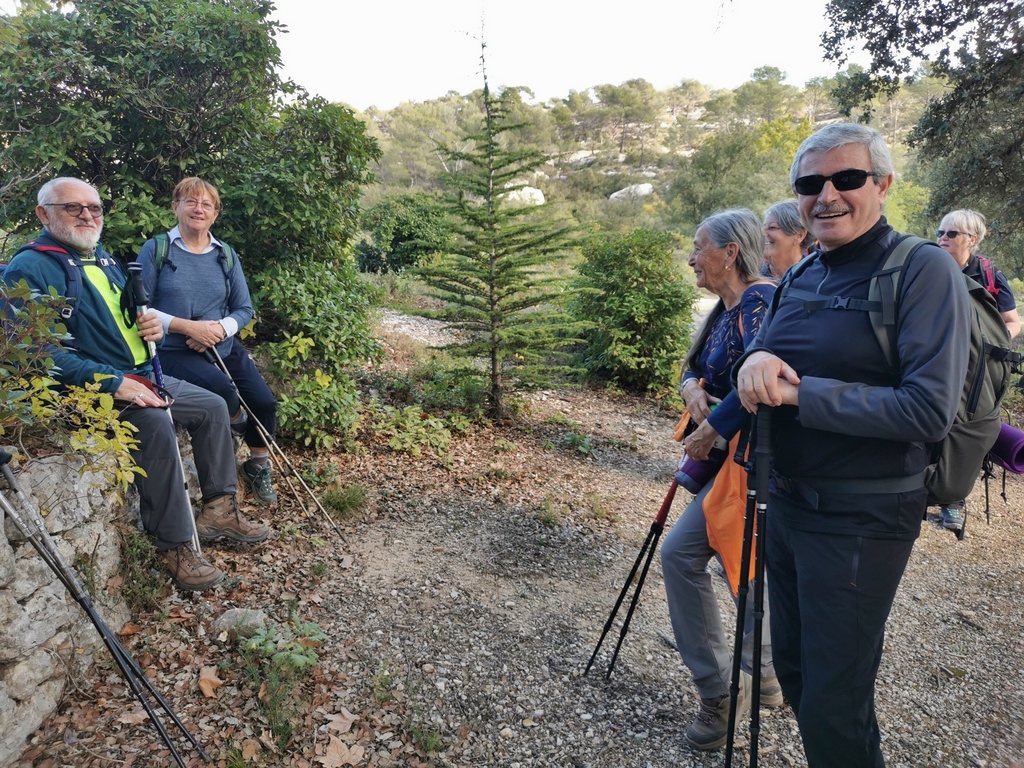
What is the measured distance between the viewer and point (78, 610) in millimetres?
2719

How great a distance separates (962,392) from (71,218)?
3909mm

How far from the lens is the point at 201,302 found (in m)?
4.03

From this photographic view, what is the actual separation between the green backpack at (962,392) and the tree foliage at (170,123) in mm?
4162

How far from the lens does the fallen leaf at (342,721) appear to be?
2.68 metres

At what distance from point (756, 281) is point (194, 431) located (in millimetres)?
3131

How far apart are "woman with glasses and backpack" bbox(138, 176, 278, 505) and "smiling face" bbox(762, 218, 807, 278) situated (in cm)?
320

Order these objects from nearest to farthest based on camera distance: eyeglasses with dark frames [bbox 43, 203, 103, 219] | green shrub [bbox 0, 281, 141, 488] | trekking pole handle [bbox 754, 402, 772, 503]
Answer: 1. trekking pole handle [bbox 754, 402, 772, 503]
2. green shrub [bbox 0, 281, 141, 488]
3. eyeglasses with dark frames [bbox 43, 203, 103, 219]

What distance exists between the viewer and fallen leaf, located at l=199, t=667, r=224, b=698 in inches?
109

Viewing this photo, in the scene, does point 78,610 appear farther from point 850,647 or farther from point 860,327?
point 860,327

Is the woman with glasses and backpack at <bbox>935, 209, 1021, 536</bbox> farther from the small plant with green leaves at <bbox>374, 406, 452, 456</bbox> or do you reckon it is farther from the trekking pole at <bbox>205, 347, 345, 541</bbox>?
the trekking pole at <bbox>205, 347, 345, 541</bbox>

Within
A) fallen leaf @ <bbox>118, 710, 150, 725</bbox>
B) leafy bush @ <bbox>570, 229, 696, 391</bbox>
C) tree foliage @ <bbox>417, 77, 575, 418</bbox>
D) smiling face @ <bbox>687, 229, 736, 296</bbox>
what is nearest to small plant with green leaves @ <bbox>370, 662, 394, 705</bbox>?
fallen leaf @ <bbox>118, 710, 150, 725</bbox>

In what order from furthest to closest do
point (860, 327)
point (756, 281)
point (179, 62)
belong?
point (179, 62) < point (756, 281) < point (860, 327)

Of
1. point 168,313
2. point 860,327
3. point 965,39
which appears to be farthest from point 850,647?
point 965,39

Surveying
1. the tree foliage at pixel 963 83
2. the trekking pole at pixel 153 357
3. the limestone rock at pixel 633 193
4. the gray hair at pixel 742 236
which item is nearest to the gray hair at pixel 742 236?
the gray hair at pixel 742 236
